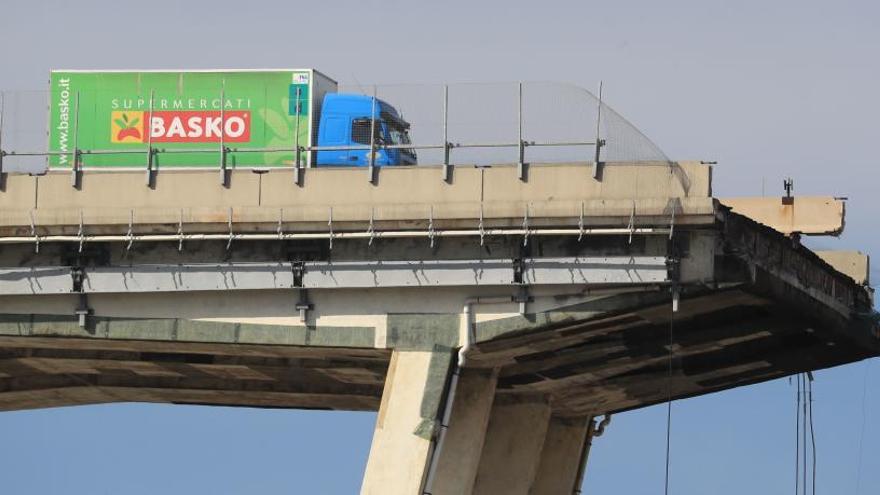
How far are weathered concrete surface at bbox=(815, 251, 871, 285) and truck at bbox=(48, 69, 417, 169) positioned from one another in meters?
22.1

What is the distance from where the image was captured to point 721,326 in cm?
6612

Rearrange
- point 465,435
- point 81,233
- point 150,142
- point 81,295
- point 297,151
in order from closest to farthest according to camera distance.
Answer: point 81,233 < point 297,151 < point 465,435 < point 81,295 < point 150,142

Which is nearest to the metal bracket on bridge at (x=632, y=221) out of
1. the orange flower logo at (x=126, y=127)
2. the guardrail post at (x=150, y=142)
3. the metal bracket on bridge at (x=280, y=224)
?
the metal bracket on bridge at (x=280, y=224)

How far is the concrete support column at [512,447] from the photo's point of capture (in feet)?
240

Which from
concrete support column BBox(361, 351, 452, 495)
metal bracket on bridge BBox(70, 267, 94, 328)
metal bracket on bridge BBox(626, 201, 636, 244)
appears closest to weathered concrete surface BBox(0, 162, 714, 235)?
metal bracket on bridge BBox(626, 201, 636, 244)

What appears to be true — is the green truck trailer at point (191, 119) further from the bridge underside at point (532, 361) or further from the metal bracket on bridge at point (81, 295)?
the bridge underside at point (532, 361)

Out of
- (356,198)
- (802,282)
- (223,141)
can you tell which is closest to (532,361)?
(802,282)

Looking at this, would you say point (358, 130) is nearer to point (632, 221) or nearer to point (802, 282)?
point (632, 221)

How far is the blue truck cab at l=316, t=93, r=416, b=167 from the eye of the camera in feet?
204

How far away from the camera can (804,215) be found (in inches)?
2844

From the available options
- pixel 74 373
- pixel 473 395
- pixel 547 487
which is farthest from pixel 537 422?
pixel 74 373

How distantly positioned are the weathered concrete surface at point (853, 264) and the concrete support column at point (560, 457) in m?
11.4

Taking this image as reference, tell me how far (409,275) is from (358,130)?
678cm

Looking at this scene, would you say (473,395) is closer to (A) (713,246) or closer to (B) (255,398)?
(A) (713,246)
